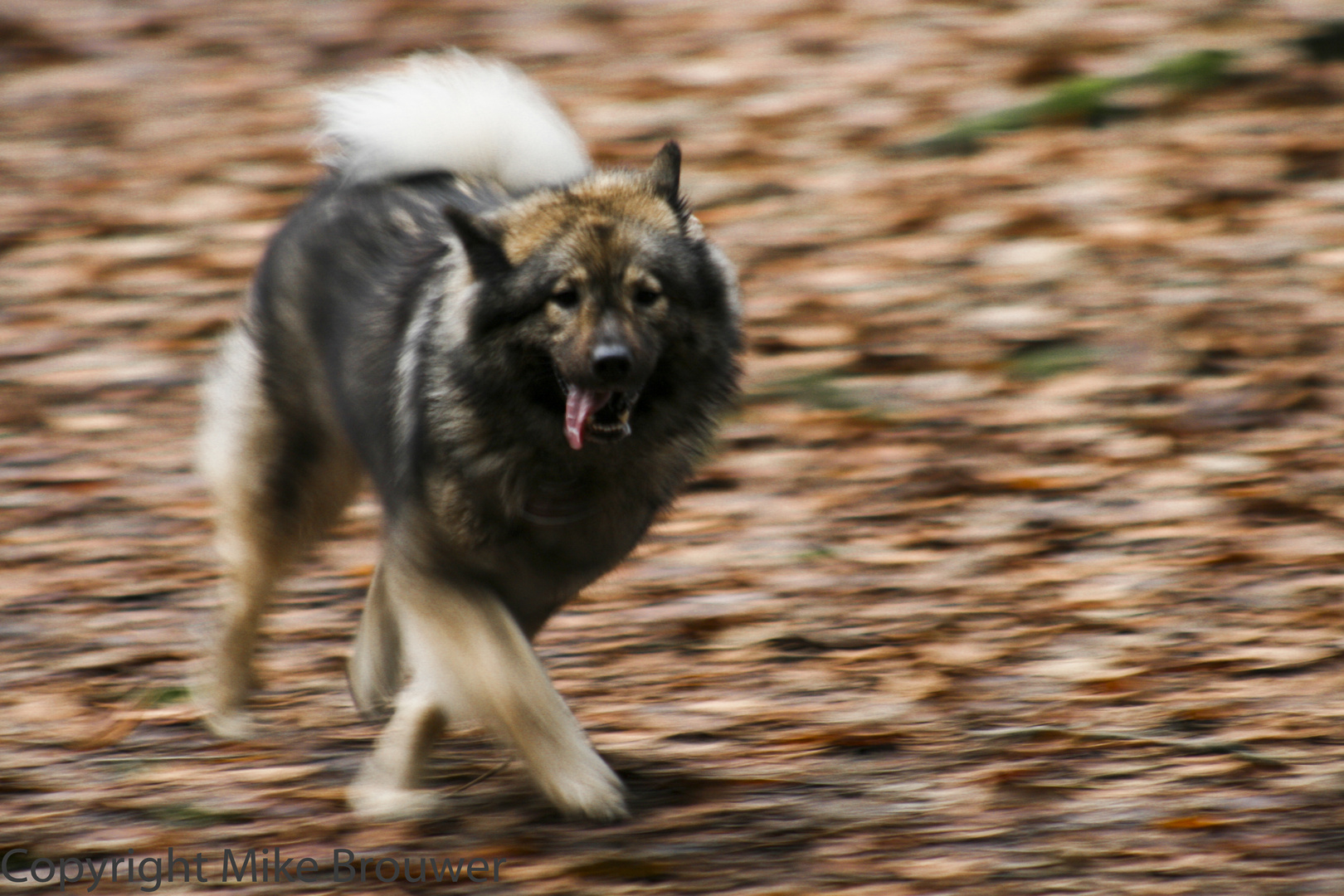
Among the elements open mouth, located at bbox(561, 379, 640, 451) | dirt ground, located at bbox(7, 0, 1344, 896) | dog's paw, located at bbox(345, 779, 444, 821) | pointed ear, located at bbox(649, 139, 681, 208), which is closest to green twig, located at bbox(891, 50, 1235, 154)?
dirt ground, located at bbox(7, 0, 1344, 896)

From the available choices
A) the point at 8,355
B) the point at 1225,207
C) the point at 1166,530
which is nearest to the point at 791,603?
the point at 1166,530

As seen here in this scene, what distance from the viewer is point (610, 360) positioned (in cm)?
331

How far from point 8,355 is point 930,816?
5149 mm

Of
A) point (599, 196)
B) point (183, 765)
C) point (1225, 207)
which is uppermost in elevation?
point (599, 196)

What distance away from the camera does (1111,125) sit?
7.96 meters

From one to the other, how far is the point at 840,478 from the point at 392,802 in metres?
2.53

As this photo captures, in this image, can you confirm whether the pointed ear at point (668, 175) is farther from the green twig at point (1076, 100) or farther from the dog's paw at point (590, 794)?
the green twig at point (1076, 100)

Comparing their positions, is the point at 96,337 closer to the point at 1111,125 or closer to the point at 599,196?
the point at 599,196

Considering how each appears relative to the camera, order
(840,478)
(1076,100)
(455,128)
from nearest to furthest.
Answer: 1. (455,128)
2. (840,478)
3. (1076,100)

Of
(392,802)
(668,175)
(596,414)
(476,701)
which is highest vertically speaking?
(668,175)

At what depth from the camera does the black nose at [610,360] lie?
10.9 feet
